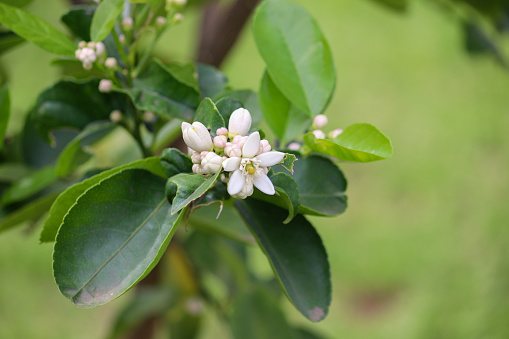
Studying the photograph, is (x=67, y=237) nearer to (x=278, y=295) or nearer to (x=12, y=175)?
(x=12, y=175)

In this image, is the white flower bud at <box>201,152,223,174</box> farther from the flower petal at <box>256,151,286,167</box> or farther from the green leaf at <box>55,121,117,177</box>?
the green leaf at <box>55,121,117,177</box>

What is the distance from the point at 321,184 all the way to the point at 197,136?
129 mm

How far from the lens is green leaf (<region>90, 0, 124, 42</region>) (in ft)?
1.42

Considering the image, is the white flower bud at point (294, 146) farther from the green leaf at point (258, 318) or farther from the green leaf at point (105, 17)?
the green leaf at point (258, 318)

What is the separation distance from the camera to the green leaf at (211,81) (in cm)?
53

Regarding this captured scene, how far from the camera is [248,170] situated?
37 cm

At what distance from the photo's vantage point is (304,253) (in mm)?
452

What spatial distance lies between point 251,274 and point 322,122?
585mm

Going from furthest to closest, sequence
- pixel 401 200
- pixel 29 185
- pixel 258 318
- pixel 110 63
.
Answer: pixel 401 200, pixel 258 318, pixel 29 185, pixel 110 63

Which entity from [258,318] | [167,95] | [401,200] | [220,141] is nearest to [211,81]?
[167,95]

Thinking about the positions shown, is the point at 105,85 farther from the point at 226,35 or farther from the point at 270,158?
the point at 226,35

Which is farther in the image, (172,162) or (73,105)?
(73,105)

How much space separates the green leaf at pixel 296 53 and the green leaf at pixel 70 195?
138mm

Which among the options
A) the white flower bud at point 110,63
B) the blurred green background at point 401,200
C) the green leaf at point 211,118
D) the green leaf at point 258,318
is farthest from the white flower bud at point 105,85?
the blurred green background at point 401,200
